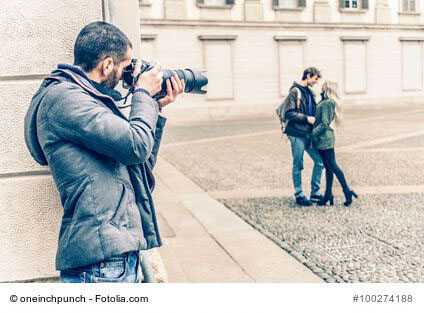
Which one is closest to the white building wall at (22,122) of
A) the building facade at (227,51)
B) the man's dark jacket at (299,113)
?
the man's dark jacket at (299,113)

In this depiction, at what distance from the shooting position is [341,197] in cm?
602

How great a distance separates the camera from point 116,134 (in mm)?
1525

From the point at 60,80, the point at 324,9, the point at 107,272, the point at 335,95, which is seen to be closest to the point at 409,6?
the point at 335,95

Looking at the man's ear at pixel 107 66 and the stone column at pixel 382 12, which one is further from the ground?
the stone column at pixel 382 12

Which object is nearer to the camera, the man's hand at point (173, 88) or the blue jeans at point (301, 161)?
the man's hand at point (173, 88)

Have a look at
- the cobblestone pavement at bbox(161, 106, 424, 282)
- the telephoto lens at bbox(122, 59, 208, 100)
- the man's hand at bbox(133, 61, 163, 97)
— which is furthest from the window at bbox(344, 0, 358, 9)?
the man's hand at bbox(133, 61, 163, 97)

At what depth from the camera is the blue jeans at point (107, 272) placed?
1.65 m

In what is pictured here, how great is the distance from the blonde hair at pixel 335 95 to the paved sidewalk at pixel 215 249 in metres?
1.53

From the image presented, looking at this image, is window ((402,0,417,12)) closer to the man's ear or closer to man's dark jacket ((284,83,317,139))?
man's dark jacket ((284,83,317,139))

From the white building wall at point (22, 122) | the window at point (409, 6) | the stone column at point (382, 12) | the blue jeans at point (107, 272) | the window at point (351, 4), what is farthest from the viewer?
the window at point (351, 4)

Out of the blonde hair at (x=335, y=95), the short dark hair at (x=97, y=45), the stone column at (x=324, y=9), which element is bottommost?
the blonde hair at (x=335, y=95)

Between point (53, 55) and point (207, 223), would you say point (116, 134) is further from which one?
point (207, 223)

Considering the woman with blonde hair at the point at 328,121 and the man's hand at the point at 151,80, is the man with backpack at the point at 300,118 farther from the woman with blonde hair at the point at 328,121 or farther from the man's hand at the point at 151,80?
the man's hand at the point at 151,80
